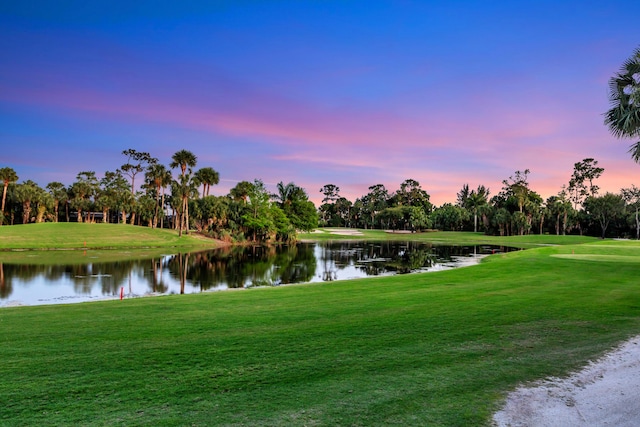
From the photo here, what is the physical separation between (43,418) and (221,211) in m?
71.8

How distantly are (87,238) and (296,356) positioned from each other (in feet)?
192

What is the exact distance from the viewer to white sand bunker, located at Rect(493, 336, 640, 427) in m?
4.82

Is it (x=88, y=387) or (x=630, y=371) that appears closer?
(x=88, y=387)

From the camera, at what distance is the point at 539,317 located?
1023 cm

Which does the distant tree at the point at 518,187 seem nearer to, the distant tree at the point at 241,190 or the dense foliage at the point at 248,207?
the dense foliage at the point at 248,207

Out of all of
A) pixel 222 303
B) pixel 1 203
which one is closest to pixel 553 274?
pixel 222 303

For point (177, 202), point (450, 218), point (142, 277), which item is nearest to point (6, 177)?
point (177, 202)

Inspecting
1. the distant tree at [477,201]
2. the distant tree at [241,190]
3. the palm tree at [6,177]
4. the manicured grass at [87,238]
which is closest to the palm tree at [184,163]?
the manicured grass at [87,238]

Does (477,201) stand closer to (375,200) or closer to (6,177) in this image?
(375,200)

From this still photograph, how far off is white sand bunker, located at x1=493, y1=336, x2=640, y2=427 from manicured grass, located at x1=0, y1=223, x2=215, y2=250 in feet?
181

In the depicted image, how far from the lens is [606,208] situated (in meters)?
81.3

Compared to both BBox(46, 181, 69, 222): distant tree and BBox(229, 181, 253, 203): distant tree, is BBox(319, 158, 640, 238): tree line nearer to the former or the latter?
BBox(229, 181, 253, 203): distant tree

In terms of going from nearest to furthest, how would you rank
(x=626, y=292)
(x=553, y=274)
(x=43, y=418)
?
(x=43, y=418) < (x=626, y=292) < (x=553, y=274)

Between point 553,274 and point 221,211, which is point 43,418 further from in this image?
point 221,211
